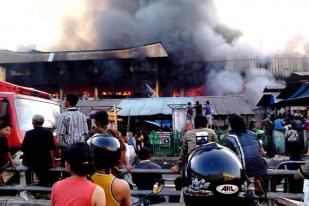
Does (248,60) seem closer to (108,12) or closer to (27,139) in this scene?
(108,12)

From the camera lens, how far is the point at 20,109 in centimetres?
1063

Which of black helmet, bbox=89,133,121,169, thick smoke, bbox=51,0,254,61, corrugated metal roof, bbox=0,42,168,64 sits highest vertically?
thick smoke, bbox=51,0,254,61

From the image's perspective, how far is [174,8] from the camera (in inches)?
1619

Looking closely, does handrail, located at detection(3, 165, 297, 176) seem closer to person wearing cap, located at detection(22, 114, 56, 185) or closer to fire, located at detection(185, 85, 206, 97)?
person wearing cap, located at detection(22, 114, 56, 185)

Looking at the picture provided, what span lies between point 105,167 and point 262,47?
3561 cm

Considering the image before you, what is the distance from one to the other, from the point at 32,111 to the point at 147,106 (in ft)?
45.6

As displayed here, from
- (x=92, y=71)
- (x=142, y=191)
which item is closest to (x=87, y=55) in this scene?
(x=92, y=71)

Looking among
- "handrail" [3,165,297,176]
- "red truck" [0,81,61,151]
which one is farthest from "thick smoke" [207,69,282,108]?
"handrail" [3,165,297,176]

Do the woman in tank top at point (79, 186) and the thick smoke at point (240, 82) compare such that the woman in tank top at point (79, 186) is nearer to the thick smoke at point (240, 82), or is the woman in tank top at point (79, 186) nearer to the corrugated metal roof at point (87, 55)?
the corrugated metal roof at point (87, 55)

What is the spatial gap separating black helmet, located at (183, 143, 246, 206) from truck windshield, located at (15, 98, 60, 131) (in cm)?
707

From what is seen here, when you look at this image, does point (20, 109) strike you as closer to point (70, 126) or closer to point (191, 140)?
point (70, 126)

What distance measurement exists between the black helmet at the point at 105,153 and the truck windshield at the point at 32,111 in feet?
23.0

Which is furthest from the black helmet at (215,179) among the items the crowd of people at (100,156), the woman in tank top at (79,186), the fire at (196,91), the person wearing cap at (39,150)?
the fire at (196,91)

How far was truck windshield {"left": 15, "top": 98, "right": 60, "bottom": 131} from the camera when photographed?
1049cm
